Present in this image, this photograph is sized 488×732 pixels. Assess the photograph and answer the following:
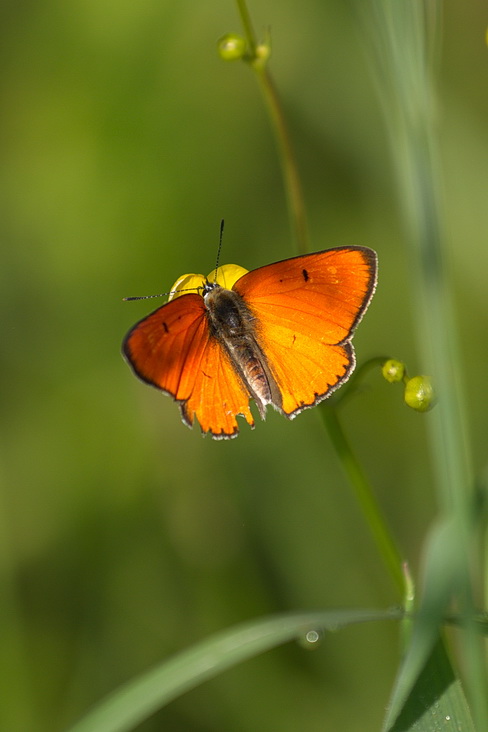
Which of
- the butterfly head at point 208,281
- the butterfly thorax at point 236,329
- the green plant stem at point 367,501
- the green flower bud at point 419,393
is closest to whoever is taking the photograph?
the green plant stem at point 367,501

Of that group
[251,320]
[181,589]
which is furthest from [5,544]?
[251,320]

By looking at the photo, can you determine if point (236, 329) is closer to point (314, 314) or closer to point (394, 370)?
point (314, 314)

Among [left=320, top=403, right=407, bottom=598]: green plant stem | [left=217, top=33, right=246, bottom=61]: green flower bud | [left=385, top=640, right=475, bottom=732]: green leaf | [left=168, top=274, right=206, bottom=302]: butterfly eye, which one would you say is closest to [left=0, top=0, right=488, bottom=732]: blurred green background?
[left=217, top=33, right=246, bottom=61]: green flower bud

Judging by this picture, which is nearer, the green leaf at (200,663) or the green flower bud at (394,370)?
the green leaf at (200,663)

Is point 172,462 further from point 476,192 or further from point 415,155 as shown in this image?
point 415,155

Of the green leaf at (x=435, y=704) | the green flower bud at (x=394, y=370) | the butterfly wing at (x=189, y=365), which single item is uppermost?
the butterfly wing at (x=189, y=365)

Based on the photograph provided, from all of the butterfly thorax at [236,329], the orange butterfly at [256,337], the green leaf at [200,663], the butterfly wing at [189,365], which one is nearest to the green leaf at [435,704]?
the green leaf at [200,663]

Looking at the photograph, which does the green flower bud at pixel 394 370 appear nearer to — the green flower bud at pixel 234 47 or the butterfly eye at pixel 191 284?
the butterfly eye at pixel 191 284
